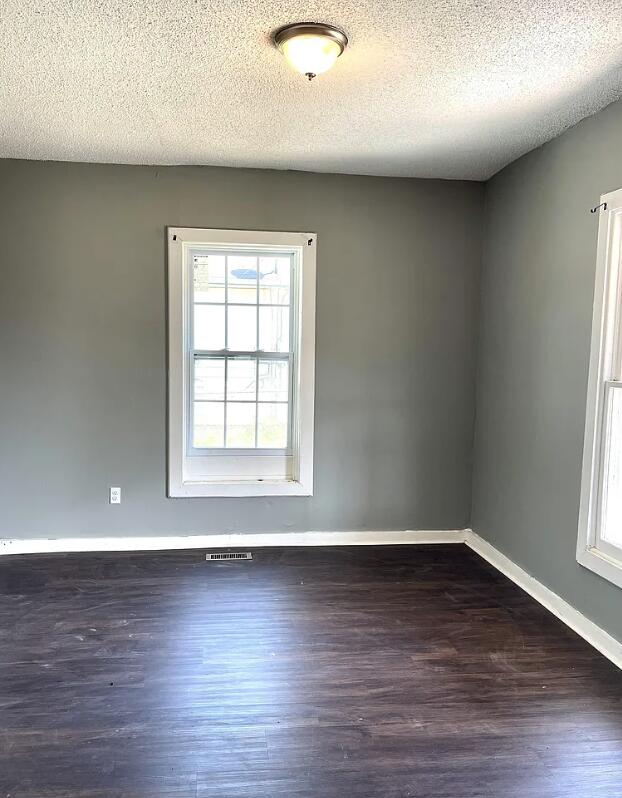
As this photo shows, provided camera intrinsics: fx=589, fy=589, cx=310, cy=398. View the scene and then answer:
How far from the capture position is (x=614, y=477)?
8.89ft

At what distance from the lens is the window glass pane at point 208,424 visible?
400 cm

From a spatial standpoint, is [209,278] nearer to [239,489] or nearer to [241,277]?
[241,277]

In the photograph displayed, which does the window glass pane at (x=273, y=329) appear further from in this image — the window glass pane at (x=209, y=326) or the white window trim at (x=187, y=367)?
the window glass pane at (x=209, y=326)

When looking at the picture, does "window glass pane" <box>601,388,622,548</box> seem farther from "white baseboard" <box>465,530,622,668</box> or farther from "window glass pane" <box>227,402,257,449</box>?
"window glass pane" <box>227,402,257,449</box>

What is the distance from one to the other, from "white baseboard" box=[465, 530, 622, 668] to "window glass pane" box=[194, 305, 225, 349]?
2.20 metres

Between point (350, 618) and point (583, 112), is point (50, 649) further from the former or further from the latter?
point (583, 112)

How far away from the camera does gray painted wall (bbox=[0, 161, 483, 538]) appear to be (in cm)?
373

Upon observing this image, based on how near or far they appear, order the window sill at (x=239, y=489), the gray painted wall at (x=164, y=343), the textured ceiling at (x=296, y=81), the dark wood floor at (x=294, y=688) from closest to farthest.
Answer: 1. the dark wood floor at (x=294, y=688)
2. the textured ceiling at (x=296, y=81)
3. the gray painted wall at (x=164, y=343)
4. the window sill at (x=239, y=489)

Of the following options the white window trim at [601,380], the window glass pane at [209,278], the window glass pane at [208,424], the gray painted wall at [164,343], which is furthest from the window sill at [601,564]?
the window glass pane at [209,278]

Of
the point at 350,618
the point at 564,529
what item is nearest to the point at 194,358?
the point at 350,618

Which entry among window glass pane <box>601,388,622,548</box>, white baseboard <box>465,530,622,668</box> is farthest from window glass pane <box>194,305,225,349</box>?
window glass pane <box>601,388,622,548</box>

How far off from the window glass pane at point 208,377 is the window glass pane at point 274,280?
52 centimetres

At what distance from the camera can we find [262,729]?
2.08 metres

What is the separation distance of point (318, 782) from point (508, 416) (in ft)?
7.93
